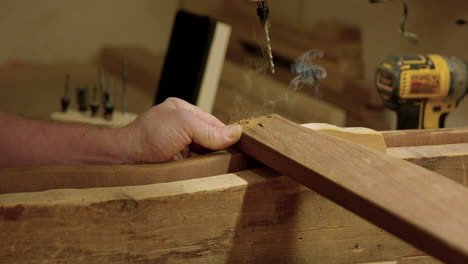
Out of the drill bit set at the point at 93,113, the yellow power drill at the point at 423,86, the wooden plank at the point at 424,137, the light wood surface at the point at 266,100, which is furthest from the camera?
the light wood surface at the point at 266,100

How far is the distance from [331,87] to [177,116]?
2.32 meters

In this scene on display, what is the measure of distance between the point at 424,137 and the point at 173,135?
629 millimetres

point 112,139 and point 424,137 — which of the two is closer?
point 112,139

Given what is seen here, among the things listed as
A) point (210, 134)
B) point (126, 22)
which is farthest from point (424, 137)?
point (126, 22)

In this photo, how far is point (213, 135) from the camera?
4.01 ft

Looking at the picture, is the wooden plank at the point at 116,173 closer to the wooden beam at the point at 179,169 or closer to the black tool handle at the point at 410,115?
the wooden beam at the point at 179,169

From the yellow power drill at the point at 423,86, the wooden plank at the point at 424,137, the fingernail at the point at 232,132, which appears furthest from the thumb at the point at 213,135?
the yellow power drill at the point at 423,86

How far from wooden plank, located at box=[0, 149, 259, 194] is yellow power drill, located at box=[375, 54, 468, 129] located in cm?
83

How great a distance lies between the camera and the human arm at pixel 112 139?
1.21 meters

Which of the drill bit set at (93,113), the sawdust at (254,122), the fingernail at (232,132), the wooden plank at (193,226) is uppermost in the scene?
the sawdust at (254,122)

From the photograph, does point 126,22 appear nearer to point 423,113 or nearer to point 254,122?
point 423,113

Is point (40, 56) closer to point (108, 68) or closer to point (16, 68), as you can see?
point (16, 68)

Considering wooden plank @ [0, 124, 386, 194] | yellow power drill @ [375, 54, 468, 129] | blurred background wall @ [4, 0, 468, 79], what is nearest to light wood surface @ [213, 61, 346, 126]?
blurred background wall @ [4, 0, 468, 79]

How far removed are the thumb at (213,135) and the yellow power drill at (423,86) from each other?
81 centimetres
